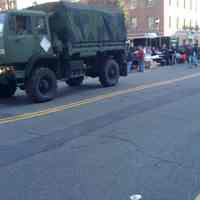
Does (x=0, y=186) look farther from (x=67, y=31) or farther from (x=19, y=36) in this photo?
(x=67, y=31)

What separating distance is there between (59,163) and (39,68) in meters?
6.20

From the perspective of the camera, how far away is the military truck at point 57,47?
10.8 m

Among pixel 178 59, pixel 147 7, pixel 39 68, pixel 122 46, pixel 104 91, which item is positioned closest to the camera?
pixel 39 68

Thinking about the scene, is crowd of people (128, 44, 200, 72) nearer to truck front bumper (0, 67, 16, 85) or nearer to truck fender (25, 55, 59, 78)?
truck fender (25, 55, 59, 78)

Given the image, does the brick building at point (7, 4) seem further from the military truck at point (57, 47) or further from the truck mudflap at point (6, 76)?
the truck mudflap at point (6, 76)

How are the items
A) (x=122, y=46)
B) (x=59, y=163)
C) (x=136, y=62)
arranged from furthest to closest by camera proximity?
(x=136, y=62) → (x=122, y=46) → (x=59, y=163)

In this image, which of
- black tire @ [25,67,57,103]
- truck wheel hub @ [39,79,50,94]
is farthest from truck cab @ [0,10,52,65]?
truck wheel hub @ [39,79,50,94]

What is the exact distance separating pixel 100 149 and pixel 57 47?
21.2ft

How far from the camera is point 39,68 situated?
11.4 m

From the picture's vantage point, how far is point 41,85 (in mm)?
11344

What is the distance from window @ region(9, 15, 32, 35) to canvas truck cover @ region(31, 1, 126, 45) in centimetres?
130

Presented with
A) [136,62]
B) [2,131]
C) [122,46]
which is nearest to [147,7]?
[136,62]

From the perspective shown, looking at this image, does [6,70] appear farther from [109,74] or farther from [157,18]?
[157,18]

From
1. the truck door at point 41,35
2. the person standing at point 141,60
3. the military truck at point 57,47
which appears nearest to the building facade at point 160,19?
the person standing at point 141,60
